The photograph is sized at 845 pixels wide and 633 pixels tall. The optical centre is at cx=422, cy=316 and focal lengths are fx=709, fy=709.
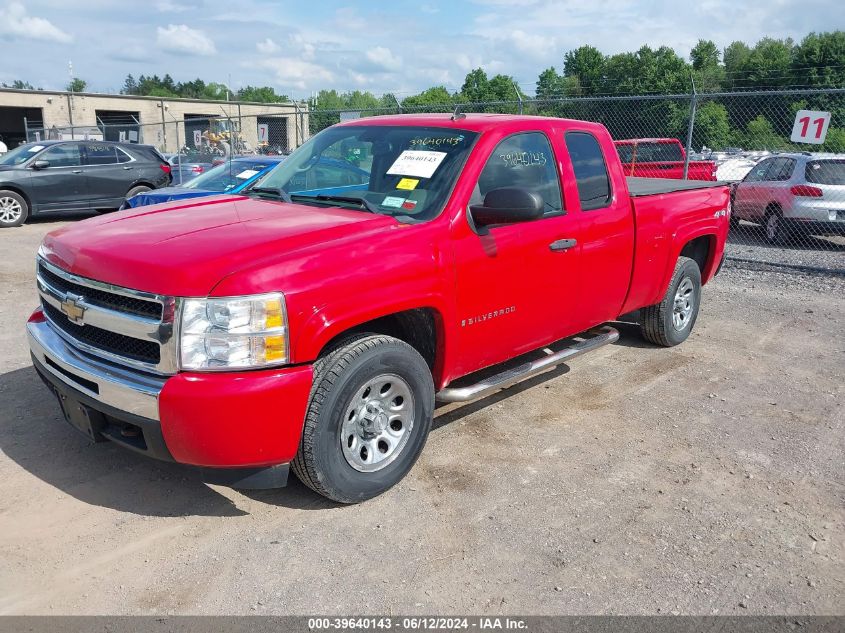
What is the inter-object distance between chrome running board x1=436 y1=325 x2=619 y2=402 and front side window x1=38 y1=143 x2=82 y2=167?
12.9 meters

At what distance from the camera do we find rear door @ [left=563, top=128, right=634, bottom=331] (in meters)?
4.78

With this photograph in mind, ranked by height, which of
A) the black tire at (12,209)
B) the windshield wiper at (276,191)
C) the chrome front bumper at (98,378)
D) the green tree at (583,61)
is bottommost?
the black tire at (12,209)

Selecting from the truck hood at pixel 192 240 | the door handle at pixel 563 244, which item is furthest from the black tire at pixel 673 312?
the truck hood at pixel 192 240

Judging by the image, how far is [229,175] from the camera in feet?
32.8

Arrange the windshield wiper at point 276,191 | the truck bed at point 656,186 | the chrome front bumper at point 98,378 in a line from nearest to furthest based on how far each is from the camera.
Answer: the chrome front bumper at point 98,378, the windshield wiper at point 276,191, the truck bed at point 656,186

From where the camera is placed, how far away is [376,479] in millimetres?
3689

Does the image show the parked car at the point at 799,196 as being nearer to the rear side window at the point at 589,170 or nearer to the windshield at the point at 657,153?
the windshield at the point at 657,153

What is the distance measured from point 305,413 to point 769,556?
228 cm

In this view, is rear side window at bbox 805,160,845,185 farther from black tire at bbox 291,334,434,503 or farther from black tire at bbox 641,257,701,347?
black tire at bbox 291,334,434,503

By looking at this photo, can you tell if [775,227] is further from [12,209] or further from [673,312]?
[12,209]

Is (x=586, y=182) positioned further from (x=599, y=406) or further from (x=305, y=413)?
(x=305, y=413)

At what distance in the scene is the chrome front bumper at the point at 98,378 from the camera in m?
3.12

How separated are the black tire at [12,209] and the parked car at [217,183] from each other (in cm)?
501

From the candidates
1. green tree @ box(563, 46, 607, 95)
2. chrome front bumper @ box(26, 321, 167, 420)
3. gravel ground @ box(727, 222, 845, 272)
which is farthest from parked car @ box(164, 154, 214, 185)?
green tree @ box(563, 46, 607, 95)
